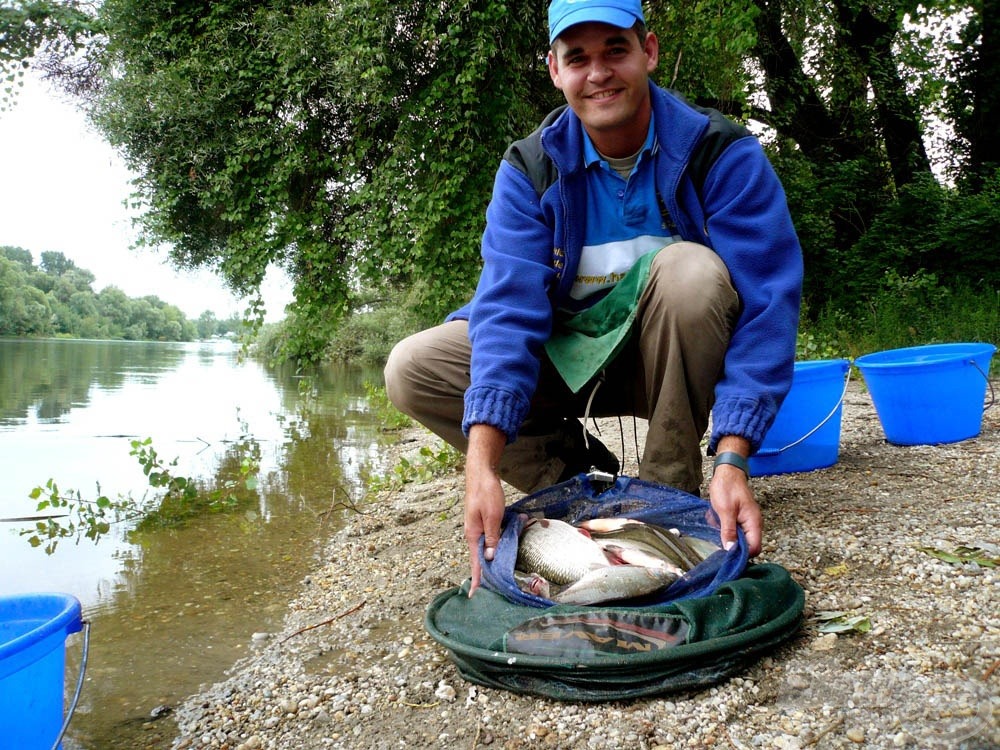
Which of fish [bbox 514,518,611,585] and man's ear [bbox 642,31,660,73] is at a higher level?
man's ear [bbox 642,31,660,73]

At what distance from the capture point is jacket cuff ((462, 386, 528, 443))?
79.9 inches

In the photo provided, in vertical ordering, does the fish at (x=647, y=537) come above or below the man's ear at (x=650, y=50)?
below

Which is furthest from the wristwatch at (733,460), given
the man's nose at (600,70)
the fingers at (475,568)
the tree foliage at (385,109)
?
the tree foliage at (385,109)

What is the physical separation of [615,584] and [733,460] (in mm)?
411

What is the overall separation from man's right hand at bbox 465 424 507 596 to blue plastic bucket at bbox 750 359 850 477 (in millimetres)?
1666

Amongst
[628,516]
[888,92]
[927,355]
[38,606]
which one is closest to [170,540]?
[38,606]

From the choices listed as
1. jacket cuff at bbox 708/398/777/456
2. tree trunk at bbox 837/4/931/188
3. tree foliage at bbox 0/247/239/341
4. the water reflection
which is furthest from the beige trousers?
tree foliage at bbox 0/247/239/341

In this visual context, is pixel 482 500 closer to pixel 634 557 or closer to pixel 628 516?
pixel 634 557

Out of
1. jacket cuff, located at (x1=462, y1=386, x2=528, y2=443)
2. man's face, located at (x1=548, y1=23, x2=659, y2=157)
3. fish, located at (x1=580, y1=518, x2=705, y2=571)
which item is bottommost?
fish, located at (x1=580, y1=518, x2=705, y2=571)

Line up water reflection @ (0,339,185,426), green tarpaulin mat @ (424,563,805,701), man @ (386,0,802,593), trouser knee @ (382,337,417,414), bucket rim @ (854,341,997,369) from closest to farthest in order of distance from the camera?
green tarpaulin mat @ (424,563,805,701) < man @ (386,0,802,593) < trouser knee @ (382,337,417,414) < bucket rim @ (854,341,997,369) < water reflection @ (0,339,185,426)

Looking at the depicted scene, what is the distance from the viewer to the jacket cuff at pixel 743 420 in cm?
193

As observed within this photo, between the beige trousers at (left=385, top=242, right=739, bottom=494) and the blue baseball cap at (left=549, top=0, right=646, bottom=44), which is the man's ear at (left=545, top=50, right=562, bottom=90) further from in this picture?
the beige trousers at (left=385, top=242, right=739, bottom=494)

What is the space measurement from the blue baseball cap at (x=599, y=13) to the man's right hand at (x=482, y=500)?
1.19m

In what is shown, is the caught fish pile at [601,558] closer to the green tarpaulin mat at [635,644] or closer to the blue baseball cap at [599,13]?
the green tarpaulin mat at [635,644]
